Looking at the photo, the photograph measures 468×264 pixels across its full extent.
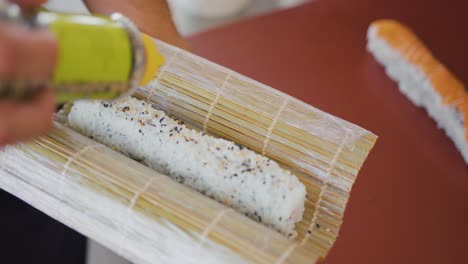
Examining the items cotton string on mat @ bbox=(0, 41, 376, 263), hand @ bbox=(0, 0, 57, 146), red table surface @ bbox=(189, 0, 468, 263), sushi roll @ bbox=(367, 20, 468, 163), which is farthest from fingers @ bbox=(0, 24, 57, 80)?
sushi roll @ bbox=(367, 20, 468, 163)

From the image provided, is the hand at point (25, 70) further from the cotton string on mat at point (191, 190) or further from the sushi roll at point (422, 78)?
the sushi roll at point (422, 78)

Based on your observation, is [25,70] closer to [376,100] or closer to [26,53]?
[26,53]

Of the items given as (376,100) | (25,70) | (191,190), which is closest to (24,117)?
(25,70)

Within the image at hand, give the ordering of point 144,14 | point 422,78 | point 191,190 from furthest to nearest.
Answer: point 422,78, point 144,14, point 191,190

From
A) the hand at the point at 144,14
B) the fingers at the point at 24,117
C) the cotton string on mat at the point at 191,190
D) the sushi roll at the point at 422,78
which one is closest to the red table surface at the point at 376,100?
the sushi roll at the point at 422,78

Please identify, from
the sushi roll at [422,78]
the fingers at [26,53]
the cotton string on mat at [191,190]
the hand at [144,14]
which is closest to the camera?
the fingers at [26,53]

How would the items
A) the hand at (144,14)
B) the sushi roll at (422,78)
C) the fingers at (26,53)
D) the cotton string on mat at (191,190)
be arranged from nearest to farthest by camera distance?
the fingers at (26,53) < the cotton string on mat at (191,190) < the hand at (144,14) < the sushi roll at (422,78)
